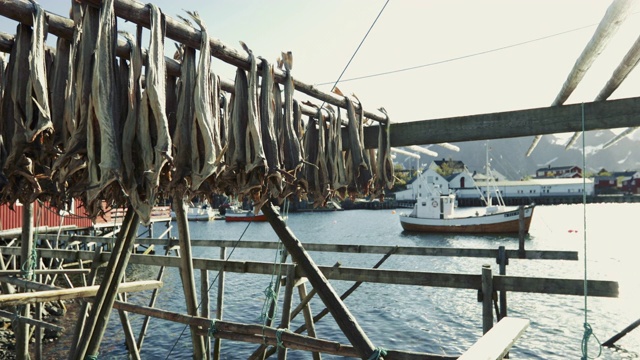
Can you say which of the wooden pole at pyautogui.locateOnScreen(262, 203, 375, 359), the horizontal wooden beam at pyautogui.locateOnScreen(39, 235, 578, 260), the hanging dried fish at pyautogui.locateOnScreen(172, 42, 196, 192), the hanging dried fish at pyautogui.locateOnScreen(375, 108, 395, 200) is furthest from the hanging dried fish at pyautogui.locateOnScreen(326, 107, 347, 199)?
the horizontal wooden beam at pyautogui.locateOnScreen(39, 235, 578, 260)

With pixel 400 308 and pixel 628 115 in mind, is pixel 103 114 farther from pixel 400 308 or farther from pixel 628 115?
pixel 400 308

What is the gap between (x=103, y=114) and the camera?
2865mm

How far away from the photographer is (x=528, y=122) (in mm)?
4887

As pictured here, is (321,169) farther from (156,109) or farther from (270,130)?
(156,109)

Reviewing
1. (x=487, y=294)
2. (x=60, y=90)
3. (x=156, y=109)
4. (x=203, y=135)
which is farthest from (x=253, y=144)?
(x=487, y=294)

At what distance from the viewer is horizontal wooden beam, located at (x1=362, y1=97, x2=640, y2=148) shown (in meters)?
4.46

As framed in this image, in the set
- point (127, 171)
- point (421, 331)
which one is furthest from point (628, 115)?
point (421, 331)

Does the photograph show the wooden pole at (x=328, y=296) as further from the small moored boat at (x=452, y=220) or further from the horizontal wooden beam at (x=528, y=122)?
the small moored boat at (x=452, y=220)

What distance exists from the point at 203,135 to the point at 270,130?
2.87 ft

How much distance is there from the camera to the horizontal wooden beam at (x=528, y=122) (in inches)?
176

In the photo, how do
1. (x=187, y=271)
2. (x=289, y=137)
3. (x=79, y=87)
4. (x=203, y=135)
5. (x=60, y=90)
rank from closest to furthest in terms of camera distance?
(x=79, y=87) < (x=60, y=90) < (x=203, y=135) < (x=289, y=137) < (x=187, y=271)

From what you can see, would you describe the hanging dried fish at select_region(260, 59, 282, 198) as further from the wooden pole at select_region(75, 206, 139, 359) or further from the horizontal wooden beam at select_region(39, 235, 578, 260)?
the horizontal wooden beam at select_region(39, 235, 578, 260)

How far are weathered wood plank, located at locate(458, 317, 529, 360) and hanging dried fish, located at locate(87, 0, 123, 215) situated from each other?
228 centimetres

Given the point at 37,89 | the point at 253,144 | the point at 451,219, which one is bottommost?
the point at 451,219
